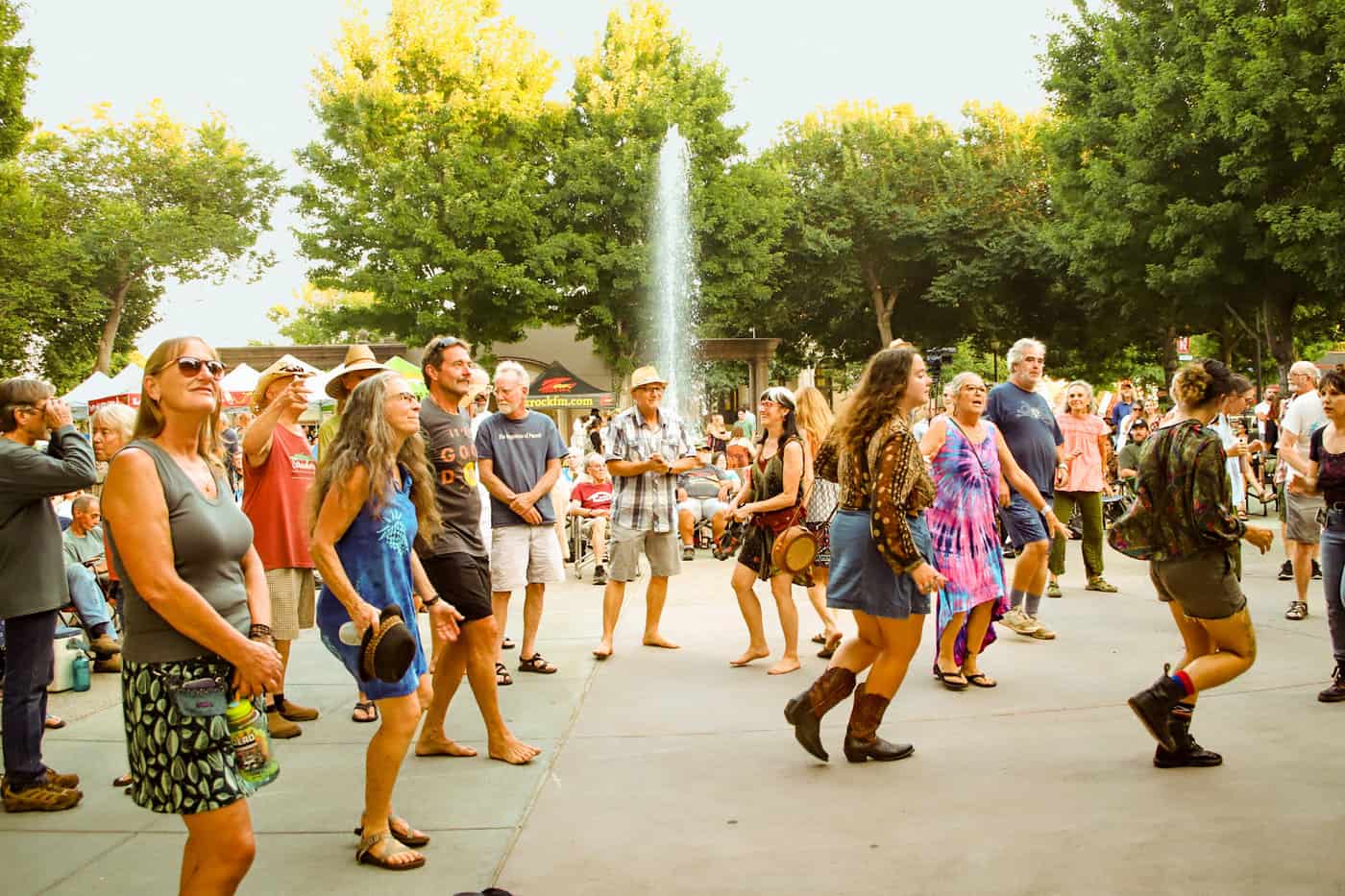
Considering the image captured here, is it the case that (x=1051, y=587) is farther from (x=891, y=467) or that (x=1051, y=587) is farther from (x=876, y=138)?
(x=876, y=138)

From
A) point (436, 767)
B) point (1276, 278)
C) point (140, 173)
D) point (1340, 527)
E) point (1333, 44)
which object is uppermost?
point (140, 173)

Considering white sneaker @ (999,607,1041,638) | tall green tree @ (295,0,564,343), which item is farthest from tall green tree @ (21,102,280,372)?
white sneaker @ (999,607,1041,638)

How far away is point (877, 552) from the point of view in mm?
4844

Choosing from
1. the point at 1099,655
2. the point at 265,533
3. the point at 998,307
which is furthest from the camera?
the point at 998,307

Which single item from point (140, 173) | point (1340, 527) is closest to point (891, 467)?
point (1340, 527)

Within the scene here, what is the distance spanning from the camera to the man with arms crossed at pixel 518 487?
6.92 meters

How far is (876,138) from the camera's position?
1602 inches

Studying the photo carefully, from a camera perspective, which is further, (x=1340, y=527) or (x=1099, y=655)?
(x=1099, y=655)

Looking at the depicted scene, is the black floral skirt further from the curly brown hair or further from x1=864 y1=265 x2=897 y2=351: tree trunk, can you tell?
x1=864 y1=265 x2=897 y2=351: tree trunk

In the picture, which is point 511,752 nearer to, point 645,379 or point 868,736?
point 868,736

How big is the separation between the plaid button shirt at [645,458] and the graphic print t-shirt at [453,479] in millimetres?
2189

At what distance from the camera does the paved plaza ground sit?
3.68 meters

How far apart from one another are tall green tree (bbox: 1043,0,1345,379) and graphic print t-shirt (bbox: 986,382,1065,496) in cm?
1535

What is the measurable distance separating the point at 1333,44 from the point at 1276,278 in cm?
593
